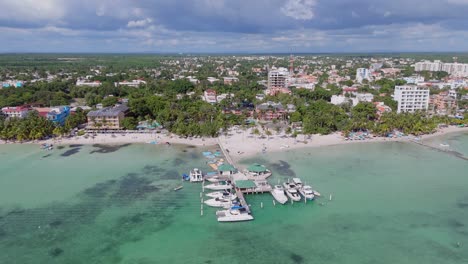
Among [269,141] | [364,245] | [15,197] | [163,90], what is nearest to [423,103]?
[269,141]

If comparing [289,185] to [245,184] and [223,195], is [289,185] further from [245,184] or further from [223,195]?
[223,195]

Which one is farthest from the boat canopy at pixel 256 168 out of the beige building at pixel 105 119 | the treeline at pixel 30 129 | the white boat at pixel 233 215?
the treeline at pixel 30 129

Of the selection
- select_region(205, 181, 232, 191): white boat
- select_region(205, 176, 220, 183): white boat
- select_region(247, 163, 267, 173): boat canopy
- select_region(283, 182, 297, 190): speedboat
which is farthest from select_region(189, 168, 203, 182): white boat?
select_region(283, 182, 297, 190): speedboat

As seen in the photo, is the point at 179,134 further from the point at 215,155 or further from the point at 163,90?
the point at 163,90

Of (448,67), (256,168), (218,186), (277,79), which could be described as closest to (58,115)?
(218,186)

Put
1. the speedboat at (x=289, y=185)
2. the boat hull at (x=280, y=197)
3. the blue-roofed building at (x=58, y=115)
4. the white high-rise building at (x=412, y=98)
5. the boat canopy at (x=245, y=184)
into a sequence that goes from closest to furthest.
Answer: the boat hull at (x=280, y=197)
the boat canopy at (x=245, y=184)
the speedboat at (x=289, y=185)
the blue-roofed building at (x=58, y=115)
the white high-rise building at (x=412, y=98)

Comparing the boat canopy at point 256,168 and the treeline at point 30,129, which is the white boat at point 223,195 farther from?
the treeline at point 30,129
